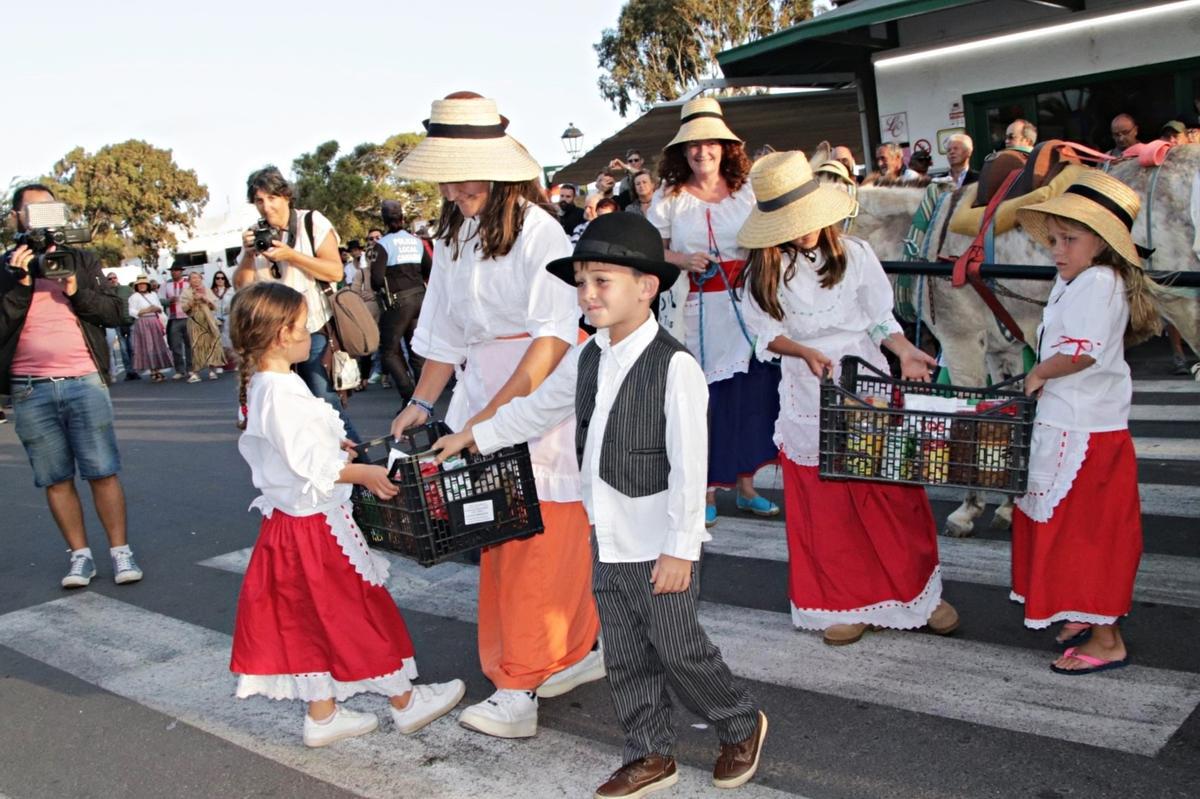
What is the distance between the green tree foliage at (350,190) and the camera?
51.6 m

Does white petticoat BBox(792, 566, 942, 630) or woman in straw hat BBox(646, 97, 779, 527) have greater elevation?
woman in straw hat BBox(646, 97, 779, 527)

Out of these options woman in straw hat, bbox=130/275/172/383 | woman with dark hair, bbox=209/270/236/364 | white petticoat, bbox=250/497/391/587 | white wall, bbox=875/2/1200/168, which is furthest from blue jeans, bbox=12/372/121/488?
woman in straw hat, bbox=130/275/172/383

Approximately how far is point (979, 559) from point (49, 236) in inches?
203

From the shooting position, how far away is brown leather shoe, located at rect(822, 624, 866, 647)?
4828mm

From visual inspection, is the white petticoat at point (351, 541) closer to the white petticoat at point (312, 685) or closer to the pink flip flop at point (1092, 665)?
the white petticoat at point (312, 685)

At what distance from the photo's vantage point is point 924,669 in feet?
14.8

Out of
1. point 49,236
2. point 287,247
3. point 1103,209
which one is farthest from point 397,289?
point 1103,209

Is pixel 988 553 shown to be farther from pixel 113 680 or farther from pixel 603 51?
pixel 603 51

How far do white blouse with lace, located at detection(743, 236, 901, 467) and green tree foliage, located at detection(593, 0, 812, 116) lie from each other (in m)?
44.8

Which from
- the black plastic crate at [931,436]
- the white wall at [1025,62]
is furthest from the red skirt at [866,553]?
the white wall at [1025,62]

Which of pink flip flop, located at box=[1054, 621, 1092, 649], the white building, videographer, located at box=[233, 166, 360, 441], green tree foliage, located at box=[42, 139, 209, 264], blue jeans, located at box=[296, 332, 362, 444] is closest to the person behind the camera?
pink flip flop, located at box=[1054, 621, 1092, 649]

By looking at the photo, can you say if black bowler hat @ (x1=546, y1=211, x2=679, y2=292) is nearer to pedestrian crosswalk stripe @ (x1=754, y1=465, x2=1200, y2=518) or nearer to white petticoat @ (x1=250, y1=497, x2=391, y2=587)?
white petticoat @ (x1=250, y1=497, x2=391, y2=587)

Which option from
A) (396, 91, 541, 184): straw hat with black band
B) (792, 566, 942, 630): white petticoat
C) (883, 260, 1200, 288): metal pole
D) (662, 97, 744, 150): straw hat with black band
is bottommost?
(792, 566, 942, 630): white petticoat

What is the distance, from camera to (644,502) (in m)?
3.49
